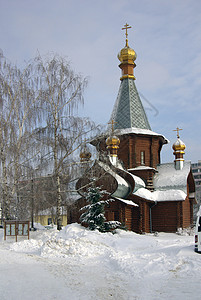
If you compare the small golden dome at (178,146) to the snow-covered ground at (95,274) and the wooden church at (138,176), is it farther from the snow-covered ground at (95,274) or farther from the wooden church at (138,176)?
the snow-covered ground at (95,274)

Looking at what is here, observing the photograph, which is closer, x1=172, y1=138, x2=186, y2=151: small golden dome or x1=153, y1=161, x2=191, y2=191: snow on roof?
x1=153, y1=161, x2=191, y2=191: snow on roof

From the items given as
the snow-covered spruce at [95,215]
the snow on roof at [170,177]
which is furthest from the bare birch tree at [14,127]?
the snow on roof at [170,177]

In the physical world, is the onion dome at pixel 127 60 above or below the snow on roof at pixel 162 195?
above

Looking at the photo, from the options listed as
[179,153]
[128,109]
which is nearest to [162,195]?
[179,153]

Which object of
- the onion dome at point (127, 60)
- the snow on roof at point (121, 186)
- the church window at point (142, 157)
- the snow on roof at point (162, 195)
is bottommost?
the snow on roof at point (162, 195)

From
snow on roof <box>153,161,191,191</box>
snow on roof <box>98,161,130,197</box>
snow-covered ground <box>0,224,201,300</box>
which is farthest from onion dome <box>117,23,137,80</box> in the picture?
snow-covered ground <box>0,224,201,300</box>

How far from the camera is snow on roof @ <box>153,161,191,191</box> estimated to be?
24266 mm

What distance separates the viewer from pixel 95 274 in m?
8.12

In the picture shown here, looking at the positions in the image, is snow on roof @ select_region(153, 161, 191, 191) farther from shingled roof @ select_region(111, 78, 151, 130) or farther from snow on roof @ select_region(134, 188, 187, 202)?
shingled roof @ select_region(111, 78, 151, 130)

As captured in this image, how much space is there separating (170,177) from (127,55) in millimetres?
9928

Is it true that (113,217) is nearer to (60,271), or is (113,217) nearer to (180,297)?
(60,271)

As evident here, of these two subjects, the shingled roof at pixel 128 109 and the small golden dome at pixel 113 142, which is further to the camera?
the shingled roof at pixel 128 109

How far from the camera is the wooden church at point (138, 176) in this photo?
870 inches

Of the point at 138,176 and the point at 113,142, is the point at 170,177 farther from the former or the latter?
the point at 113,142
